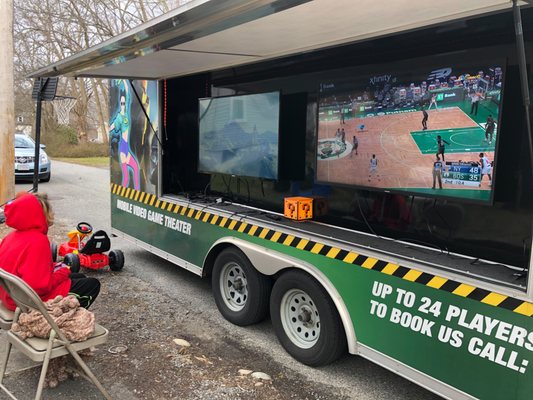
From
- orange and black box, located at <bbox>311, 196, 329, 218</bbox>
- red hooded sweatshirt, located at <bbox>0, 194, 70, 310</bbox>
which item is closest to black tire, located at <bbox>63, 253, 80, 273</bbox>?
red hooded sweatshirt, located at <bbox>0, 194, 70, 310</bbox>

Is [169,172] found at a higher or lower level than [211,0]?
lower

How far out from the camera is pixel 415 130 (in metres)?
3.49

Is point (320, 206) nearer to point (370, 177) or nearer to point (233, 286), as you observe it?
point (370, 177)

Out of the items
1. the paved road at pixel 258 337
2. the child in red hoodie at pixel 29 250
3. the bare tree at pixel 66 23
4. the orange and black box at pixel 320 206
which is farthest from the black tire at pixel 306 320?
the bare tree at pixel 66 23

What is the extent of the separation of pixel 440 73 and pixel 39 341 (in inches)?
126

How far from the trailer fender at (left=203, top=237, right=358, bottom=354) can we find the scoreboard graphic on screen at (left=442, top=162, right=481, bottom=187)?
3.71ft

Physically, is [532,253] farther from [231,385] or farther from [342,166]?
[231,385]

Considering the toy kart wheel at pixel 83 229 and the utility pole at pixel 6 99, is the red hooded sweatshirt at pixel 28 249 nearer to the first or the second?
the toy kart wheel at pixel 83 229

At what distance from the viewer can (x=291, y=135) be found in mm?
4742

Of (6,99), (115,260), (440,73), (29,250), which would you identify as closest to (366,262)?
(440,73)

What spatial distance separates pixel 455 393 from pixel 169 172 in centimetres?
451

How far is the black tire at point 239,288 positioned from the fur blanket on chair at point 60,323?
156 cm

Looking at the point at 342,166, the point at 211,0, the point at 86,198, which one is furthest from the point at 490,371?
the point at 86,198

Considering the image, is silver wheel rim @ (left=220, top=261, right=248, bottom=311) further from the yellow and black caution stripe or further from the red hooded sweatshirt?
the red hooded sweatshirt
